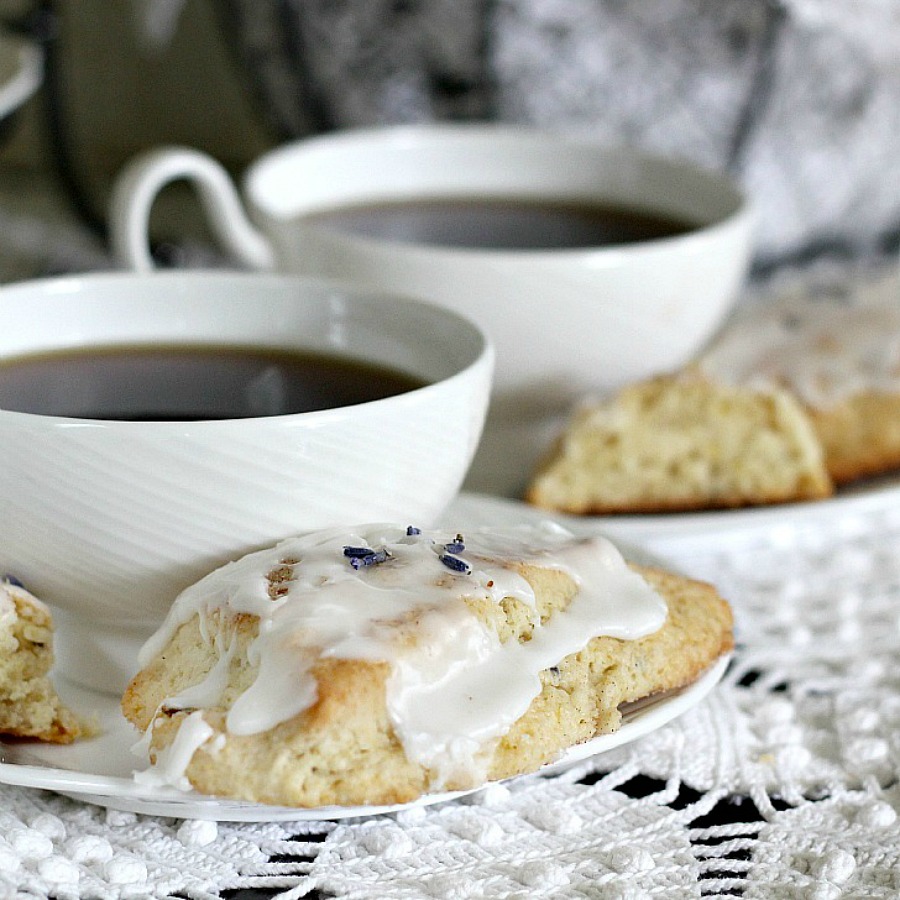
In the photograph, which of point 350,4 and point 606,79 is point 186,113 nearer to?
point 350,4

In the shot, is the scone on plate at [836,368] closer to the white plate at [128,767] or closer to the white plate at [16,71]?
the white plate at [128,767]

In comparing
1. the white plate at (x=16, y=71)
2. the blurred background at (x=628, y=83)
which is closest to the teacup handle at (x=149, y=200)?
the white plate at (x=16, y=71)

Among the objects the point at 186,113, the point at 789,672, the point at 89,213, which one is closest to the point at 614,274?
the point at 789,672

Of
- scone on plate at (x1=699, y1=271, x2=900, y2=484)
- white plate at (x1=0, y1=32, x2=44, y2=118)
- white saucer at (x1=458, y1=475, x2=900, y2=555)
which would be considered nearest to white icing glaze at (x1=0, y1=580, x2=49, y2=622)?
white saucer at (x1=458, y1=475, x2=900, y2=555)

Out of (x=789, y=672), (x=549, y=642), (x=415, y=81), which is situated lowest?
(x=789, y=672)

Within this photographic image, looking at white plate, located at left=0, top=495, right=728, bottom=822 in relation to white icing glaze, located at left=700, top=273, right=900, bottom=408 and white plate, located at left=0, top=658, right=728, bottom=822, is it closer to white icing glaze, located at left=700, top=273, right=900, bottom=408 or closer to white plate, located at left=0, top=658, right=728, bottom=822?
white plate, located at left=0, top=658, right=728, bottom=822

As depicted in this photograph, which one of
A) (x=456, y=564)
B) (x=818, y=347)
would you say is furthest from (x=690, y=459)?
(x=456, y=564)
